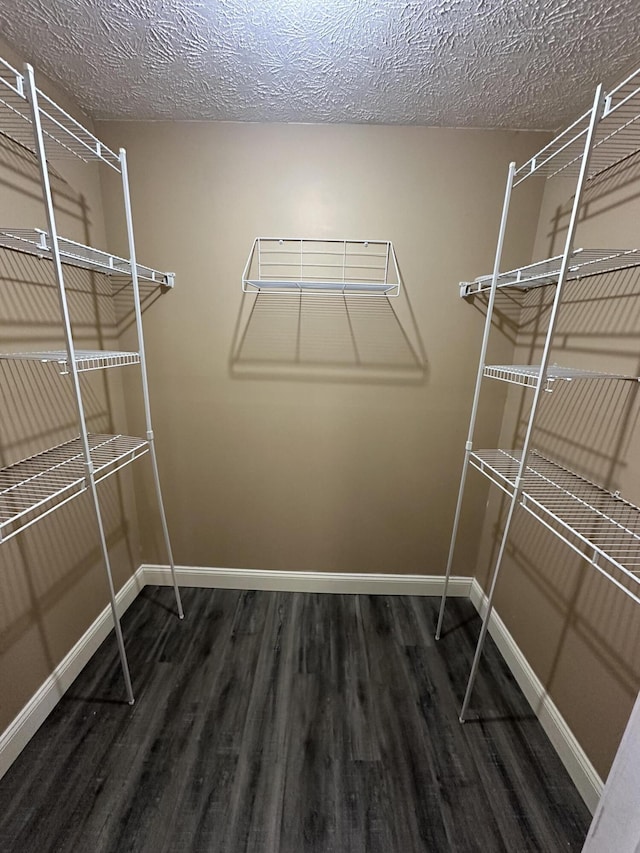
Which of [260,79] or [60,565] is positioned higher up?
[260,79]

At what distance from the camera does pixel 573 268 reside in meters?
1.08

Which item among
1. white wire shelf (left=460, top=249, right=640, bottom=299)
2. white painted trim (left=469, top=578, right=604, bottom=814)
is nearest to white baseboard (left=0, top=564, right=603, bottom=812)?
white painted trim (left=469, top=578, right=604, bottom=814)

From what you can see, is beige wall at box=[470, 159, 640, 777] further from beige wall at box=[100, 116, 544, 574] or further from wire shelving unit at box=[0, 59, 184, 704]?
wire shelving unit at box=[0, 59, 184, 704]

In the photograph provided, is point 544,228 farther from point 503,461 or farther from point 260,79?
point 260,79

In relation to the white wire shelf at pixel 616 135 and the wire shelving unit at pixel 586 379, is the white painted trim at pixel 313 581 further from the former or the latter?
the white wire shelf at pixel 616 135

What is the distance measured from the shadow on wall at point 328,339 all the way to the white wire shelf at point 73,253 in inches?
17.1

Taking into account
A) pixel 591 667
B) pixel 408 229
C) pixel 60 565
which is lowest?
pixel 591 667

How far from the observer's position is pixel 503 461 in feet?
5.53

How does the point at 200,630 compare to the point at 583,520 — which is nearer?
the point at 583,520

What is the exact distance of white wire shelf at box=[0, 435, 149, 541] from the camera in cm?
118

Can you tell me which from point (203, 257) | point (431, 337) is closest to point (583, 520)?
point (431, 337)

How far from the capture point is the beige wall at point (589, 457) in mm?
1146

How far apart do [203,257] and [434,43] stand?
1.18 m

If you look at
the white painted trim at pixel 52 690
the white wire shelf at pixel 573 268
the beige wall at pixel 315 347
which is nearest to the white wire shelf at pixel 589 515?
the beige wall at pixel 315 347
